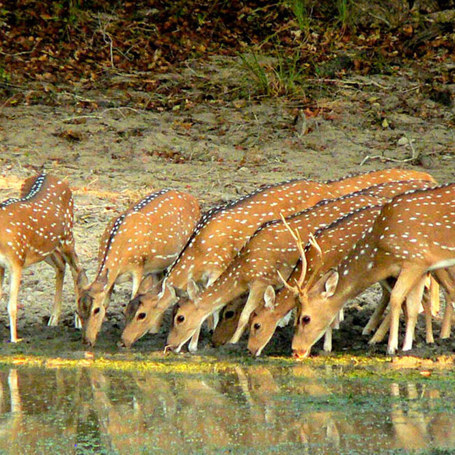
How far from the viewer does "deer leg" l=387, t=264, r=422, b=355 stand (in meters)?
9.35

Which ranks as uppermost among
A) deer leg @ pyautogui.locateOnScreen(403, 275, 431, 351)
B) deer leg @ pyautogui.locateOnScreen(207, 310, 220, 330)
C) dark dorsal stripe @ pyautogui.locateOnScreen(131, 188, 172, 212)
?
dark dorsal stripe @ pyautogui.locateOnScreen(131, 188, 172, 212)

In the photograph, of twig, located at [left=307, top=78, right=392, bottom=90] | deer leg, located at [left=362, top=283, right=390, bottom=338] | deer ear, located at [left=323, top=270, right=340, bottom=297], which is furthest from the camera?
twig, located at [left=307, top=78, right=392, bottom=90]

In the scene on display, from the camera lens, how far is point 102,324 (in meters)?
10.9

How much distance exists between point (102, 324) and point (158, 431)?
12.3ft

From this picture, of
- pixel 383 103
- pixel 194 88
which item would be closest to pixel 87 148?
pixel 194 88

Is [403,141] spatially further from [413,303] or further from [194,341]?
[194,341]

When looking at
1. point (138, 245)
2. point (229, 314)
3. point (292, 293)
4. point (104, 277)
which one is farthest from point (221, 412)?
point (138, 245)

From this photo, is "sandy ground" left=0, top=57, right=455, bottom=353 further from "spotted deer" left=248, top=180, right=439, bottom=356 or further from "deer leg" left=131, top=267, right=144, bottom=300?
"spotted deer" left=248, top=180, right=439, bottom=356

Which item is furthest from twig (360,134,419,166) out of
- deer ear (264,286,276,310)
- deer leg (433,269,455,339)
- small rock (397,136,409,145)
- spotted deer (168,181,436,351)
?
deer ear (264,286,276,310)

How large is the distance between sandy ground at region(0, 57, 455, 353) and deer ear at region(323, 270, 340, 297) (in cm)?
344

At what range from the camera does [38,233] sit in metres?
10.9

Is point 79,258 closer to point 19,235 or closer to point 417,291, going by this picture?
point 19,235

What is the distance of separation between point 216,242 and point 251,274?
0.63 metres

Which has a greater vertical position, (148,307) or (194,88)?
(194,88)
